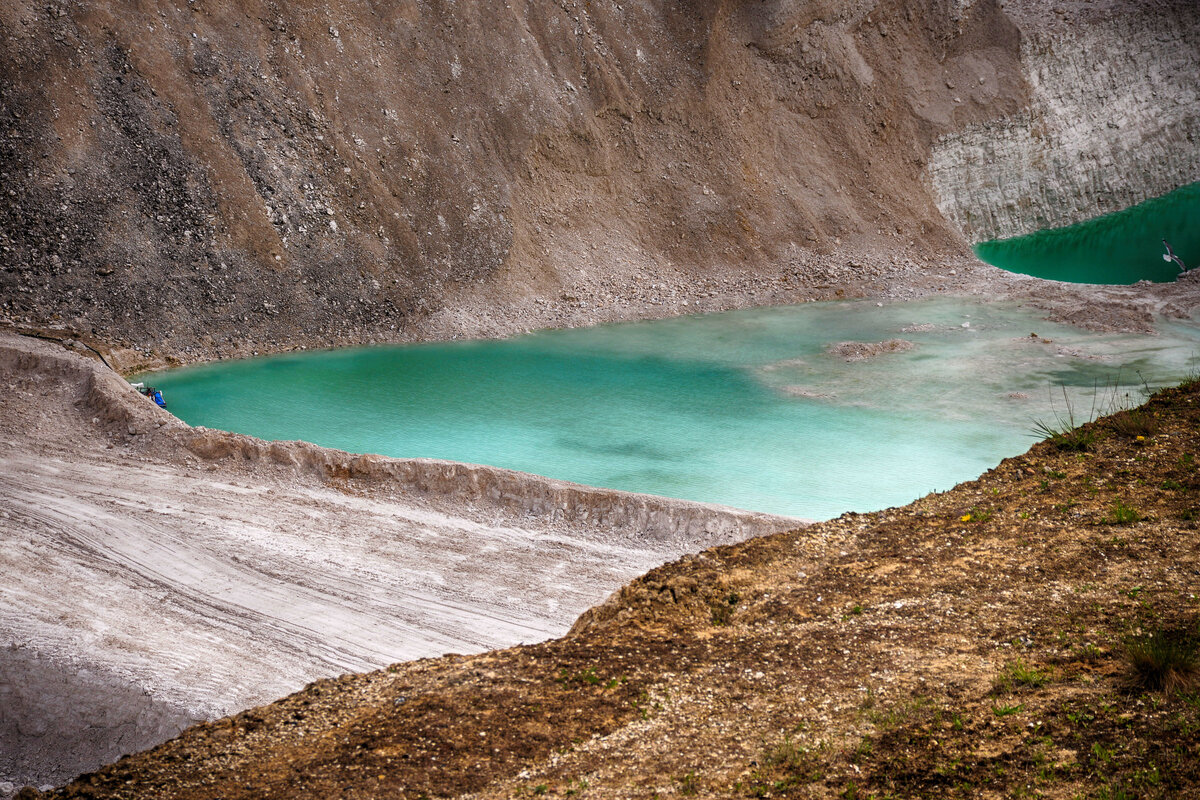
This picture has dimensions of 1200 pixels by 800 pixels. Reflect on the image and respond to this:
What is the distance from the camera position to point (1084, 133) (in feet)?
121

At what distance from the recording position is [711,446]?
1795cm

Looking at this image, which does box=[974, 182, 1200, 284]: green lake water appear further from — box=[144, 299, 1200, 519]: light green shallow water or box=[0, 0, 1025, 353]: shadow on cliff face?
box=[144, 299, 1200, 519]: light green shallow water

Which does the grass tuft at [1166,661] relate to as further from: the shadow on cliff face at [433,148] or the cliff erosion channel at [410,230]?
the shadow on cliff face at [433,148]

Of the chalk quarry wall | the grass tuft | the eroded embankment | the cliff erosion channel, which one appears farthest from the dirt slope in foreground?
the chalk quarry wall

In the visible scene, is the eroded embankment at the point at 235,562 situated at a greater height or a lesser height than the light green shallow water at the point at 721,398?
lesser

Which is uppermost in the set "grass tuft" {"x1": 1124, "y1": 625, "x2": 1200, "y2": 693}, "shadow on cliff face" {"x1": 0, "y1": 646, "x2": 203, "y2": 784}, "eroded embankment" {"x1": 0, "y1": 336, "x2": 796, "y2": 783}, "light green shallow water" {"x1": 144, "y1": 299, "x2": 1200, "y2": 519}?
"light green shallow water" {"x1": 144, "y1": 299, "x2": 1200, "y2": 519}

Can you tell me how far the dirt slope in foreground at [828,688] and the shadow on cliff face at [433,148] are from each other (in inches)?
757

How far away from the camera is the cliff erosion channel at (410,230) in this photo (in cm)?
1191

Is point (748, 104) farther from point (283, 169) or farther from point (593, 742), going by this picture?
point (593, 742)

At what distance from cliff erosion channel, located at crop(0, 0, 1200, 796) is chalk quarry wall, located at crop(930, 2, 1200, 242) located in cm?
13

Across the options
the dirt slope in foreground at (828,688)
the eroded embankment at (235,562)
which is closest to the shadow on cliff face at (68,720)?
the eroded embankment at (235,562)

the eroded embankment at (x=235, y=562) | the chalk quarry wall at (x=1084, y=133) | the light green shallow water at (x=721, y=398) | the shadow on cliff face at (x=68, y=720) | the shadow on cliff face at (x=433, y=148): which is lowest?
the shadow on cliff face at (x=68, y=720)

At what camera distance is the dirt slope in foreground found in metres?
5.27

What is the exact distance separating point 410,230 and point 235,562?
1599 centimetres
